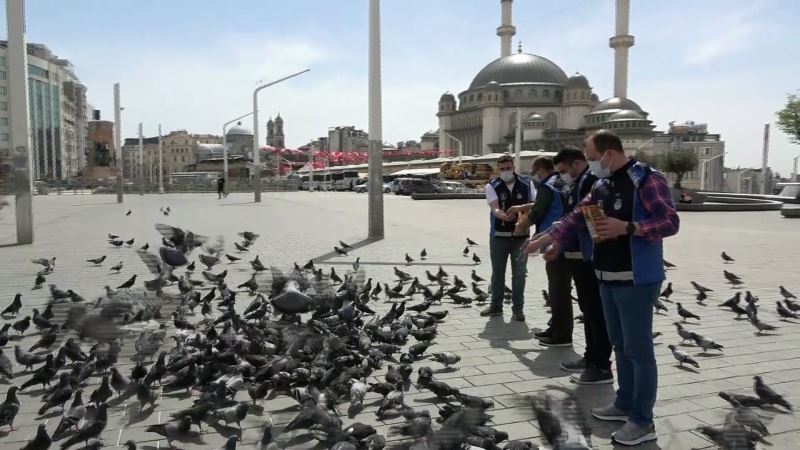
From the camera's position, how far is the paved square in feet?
13.9

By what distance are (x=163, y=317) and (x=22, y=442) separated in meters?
2.86

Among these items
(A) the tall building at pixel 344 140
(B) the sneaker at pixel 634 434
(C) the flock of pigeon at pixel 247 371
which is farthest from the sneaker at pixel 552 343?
(A) the tall building at pixel 344 140

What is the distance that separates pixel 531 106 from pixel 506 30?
53.2 ft

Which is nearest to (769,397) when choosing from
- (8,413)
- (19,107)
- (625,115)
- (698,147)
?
(8,413)

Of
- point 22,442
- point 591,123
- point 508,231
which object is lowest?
point 22,442

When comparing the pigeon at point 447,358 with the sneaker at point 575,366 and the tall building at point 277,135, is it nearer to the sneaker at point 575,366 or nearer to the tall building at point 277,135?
the sneaker at point 575,366

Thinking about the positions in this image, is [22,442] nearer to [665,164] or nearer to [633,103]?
[665,164]

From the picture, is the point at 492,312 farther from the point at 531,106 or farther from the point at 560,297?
the point at 531,106

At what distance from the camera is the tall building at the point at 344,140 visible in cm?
18231

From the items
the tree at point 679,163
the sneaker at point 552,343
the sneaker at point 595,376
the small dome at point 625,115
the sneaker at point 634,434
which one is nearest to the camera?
the sneaker at point 634,434

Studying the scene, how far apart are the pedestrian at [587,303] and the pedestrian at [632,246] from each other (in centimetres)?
80

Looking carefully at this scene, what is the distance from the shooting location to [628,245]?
3.77 m

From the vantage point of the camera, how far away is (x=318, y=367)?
15.8 feet

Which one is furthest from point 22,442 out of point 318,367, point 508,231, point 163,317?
point 508,231
